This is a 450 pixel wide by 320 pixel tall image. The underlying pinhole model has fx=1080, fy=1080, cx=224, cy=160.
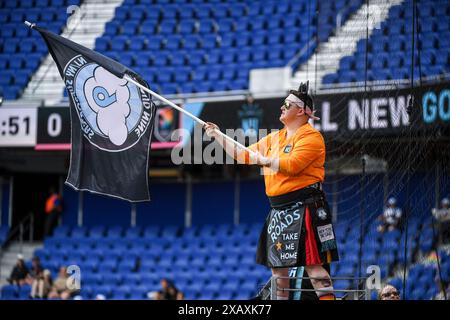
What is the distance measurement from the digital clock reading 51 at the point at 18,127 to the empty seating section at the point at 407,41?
6503 mm

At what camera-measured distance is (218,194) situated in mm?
20672

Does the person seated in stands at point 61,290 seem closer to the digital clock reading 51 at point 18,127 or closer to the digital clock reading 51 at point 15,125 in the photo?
the digital clock reading 51 at point 18,127

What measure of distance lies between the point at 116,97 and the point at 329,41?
31.5 ft

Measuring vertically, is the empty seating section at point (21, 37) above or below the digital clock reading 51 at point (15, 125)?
above

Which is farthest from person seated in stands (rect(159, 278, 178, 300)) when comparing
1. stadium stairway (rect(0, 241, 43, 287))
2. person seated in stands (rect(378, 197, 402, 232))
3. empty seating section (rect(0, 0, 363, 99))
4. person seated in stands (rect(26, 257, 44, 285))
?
stadium stairway (rect(0, 241, 43, 287))

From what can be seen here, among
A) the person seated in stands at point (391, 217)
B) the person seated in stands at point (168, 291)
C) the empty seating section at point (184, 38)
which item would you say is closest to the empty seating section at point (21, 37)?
the empty seating section at point (184, 38)

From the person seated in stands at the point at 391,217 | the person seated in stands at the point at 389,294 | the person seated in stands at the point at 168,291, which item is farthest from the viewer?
the person seated in stands at the point at 168,291

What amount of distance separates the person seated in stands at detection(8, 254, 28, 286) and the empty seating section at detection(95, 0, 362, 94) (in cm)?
389

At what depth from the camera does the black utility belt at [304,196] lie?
27.3 feet

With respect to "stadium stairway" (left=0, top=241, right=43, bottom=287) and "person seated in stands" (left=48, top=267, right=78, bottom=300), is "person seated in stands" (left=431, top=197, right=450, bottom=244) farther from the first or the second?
"stadium stairway" (left=0, top=241, right=43, bottom=287)

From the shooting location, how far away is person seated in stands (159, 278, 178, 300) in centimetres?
1591

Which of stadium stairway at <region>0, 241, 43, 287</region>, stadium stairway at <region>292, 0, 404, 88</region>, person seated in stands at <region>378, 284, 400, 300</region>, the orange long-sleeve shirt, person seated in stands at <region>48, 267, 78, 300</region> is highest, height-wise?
stadium stairway at <region>292, 0, 404, 88</region>

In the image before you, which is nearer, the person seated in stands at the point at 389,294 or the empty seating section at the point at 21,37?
the person seated in stands at the point at 389,294
